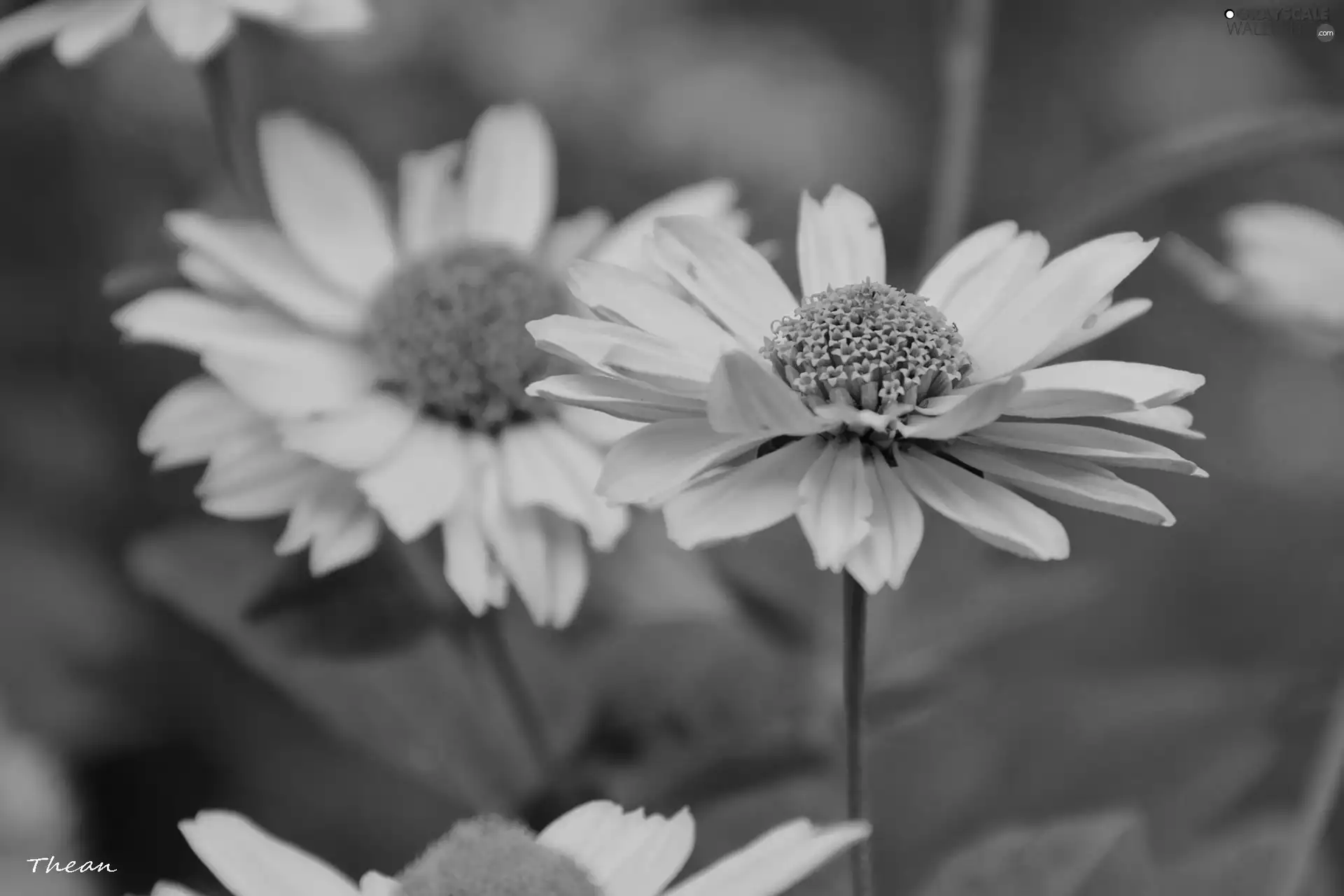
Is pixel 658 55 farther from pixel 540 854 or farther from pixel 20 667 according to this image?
pixel 540 854

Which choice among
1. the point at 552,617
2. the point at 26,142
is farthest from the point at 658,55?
the point at 552,617

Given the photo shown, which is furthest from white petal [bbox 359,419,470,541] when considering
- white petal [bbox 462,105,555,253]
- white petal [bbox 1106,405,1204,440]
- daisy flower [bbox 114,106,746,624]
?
white petal [bbox 1106,405,1204,440]

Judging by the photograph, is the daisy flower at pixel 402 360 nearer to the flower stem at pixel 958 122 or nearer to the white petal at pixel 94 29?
the white petal at pixel 94 29

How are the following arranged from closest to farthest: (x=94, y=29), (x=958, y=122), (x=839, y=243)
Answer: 1. (x=839, y=243)
2. (x=94, y=29)
3. (x=958, y=122)

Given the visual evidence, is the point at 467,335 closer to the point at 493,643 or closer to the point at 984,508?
the point at 493,643

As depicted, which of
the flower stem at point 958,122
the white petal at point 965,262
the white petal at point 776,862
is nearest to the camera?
the white petal at point 776,862

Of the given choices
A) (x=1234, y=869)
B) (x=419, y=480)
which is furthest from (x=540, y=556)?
(x=1234, y=869)

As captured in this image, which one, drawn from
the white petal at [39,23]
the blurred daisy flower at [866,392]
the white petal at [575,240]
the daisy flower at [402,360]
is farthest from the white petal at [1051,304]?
the white petal at [39,23]
